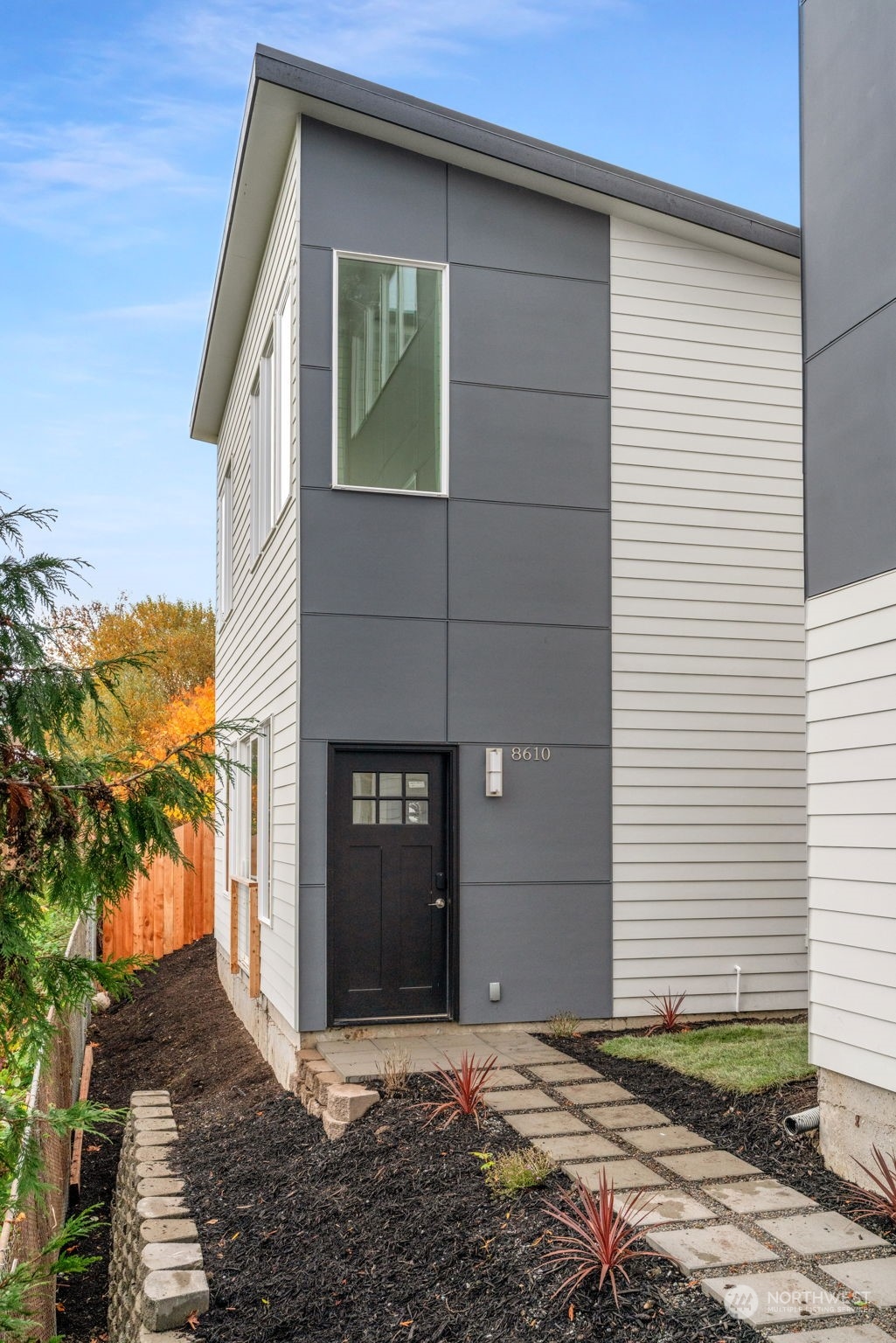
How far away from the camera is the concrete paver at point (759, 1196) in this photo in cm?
419

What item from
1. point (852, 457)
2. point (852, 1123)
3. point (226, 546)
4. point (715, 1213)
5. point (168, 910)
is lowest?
point (168, 910)

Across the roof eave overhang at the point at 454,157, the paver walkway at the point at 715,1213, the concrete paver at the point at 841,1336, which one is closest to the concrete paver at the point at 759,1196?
the paver walkway at the point at 715,1213

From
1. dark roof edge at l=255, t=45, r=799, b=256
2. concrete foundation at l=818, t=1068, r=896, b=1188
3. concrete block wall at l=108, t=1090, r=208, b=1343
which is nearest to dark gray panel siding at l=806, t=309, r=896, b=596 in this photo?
concrete foundation at l=818, t=1068, r=896, b=1188

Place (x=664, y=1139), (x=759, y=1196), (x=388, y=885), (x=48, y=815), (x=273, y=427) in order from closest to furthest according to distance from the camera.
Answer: (x=48, y=815), (x=759, y=1196), (x=664, y=1139), (x=388, y=885), (x=273, y=427)

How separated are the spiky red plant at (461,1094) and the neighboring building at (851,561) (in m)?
1.71

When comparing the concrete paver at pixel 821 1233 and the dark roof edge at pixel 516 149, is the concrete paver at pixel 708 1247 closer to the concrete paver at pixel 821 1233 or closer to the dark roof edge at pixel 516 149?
the concrete paver at pixel 821 1233

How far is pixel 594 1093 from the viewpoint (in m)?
5.95

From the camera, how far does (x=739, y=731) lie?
331 inches

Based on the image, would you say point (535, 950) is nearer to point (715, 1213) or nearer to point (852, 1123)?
point (852, 1123)

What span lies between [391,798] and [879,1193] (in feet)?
13.6

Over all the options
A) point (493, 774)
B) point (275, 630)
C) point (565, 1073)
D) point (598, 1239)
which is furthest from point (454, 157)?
point (598, 1239)

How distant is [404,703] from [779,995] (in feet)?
11.7

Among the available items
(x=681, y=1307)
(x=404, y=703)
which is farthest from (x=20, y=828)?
(x=404, y=703)

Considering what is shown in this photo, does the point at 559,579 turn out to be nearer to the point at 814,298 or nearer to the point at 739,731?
the point at 739,731
